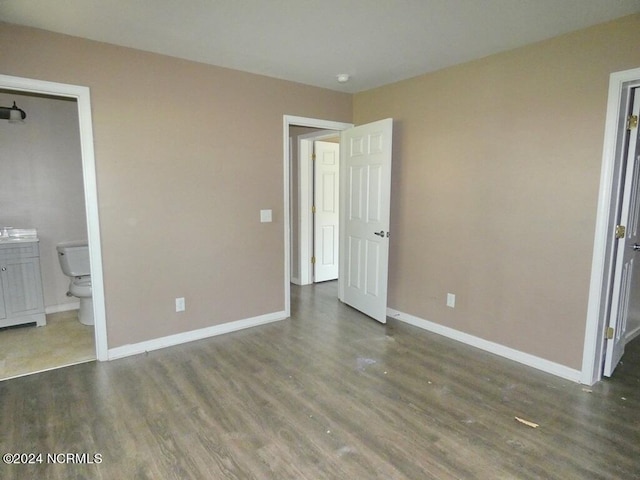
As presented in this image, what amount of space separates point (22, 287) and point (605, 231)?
190 inches

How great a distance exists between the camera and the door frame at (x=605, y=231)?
239cm

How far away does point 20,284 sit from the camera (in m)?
3.54

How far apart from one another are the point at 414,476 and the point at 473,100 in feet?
9.17

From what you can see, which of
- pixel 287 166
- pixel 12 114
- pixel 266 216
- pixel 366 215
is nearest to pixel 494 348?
pixel 366 215

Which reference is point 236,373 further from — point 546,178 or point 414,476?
point 546,178

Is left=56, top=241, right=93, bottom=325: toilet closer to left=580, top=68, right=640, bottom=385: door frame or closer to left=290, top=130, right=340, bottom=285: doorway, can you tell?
left=290, top=130, right=340, bottom=285: doorway

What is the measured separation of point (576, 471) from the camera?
1.83 m

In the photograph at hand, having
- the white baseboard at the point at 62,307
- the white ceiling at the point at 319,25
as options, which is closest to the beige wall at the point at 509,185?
the white ceiling at the point at 319,25

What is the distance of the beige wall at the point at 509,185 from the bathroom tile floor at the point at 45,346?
3035mm

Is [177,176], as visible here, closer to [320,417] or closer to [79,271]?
[79,271]

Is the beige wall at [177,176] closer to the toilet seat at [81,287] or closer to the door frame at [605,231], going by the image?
the toilet seat at [81,287]

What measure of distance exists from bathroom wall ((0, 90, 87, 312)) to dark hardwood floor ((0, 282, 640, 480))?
1.75 m

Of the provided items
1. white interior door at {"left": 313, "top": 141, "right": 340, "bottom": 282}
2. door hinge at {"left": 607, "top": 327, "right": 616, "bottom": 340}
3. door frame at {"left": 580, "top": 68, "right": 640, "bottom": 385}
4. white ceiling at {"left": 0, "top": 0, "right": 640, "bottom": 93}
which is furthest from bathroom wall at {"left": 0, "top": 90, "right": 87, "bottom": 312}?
door hinge at {"left": 607, "top": 327, "right": 616, "bottom": 340}

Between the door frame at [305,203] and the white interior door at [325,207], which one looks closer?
the door frame at [305,203]
